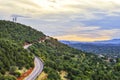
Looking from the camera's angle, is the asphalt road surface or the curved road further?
the curved road

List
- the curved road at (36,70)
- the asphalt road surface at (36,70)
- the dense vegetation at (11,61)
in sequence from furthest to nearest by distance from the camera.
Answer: the curved road at (36,70) < the asphalt road surface at (36,70) < the dense vegetation at (11,61)

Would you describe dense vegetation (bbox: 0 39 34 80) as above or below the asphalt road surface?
above

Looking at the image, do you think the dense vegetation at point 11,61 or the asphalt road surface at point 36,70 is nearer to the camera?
the dense vegetation at point 11,61

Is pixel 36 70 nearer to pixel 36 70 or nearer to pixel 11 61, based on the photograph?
pixel 36 70

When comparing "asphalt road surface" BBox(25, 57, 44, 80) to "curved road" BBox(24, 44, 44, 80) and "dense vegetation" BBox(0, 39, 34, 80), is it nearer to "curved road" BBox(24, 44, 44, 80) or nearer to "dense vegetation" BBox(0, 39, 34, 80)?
"curved road" BBox(24, 44, 44, 80)

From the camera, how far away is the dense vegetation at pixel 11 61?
92.5m

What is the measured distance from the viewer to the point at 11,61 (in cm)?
10062

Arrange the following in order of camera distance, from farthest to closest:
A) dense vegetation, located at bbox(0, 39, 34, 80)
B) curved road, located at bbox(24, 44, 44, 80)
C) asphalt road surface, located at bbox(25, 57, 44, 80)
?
1. curved road, located at bbox(24, 44, 44, 80)
2. asphalt road surface, located at bbox(25, 57, 44, 80)
3. dense vegetation, located at bbox(0, 39, 34, 80)

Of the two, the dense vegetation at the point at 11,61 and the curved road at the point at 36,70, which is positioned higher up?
the dense vegetation at the point at 11,61

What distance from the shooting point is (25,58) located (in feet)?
360

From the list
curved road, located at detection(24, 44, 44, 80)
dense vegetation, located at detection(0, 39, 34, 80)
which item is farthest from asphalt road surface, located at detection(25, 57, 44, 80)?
dense vegetation, located at detection(0, 39, 34, 80)

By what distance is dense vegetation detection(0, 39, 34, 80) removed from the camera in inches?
3640

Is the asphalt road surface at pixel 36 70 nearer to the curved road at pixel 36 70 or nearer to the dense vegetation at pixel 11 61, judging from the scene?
the curved road at pixel 36 70

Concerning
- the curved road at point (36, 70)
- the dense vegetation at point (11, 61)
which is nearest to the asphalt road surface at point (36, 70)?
the curved road at point (36, 70)
